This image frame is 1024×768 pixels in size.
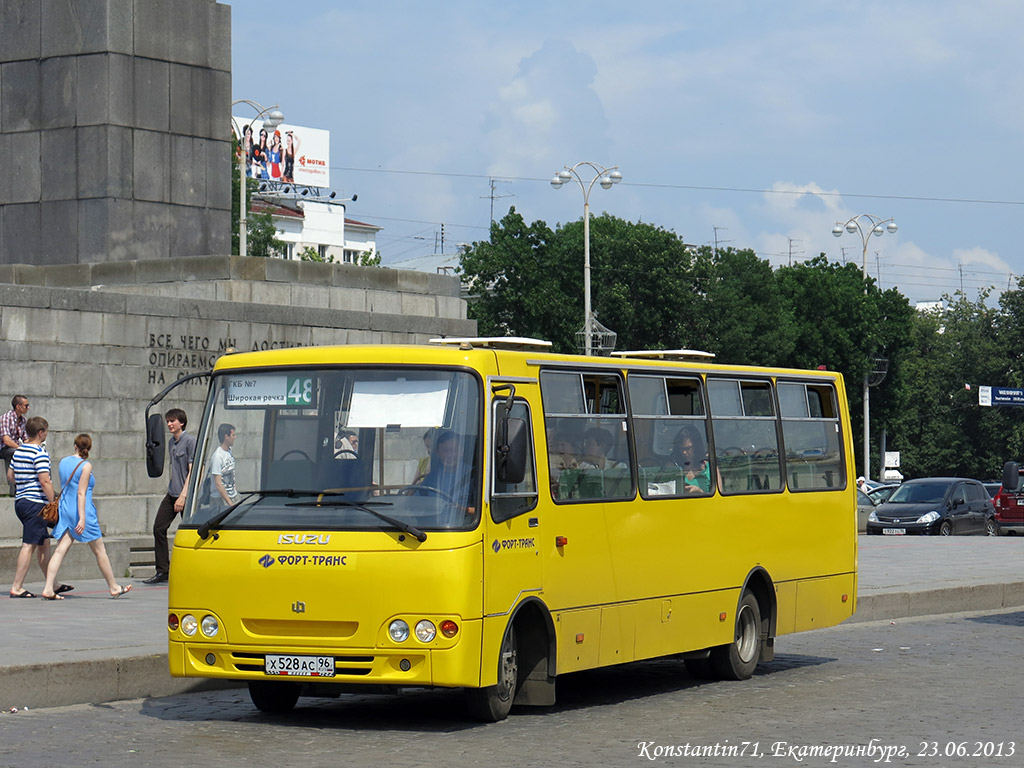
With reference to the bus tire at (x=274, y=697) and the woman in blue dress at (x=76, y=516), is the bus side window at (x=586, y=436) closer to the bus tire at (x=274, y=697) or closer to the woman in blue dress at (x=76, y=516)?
the bus tire at (x=274, y=697)

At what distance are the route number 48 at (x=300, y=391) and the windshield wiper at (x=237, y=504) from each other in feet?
1.89

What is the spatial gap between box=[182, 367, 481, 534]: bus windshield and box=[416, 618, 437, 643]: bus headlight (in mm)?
546

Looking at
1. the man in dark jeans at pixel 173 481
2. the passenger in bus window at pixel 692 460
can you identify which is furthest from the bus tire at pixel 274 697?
the man in dark jeans at pixel 173 481

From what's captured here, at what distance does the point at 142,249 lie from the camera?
2269 cm

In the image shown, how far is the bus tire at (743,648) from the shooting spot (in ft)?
42.4

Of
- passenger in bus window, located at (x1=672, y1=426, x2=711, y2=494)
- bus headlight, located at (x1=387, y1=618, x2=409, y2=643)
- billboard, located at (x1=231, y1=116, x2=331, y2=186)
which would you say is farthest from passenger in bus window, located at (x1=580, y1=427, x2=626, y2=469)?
billboard, located at (x1=231, y1=116, x2=331, y2=186)

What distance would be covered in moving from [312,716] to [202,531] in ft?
4.76

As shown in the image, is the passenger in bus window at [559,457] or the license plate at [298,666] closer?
the license plate at [298,666]

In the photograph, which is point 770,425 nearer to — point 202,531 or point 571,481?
point 571,481

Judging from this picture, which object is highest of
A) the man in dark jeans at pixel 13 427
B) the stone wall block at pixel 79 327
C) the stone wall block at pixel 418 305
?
the stone wall block at pixel 418 305

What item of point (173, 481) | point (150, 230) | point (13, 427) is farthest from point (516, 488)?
point (150, 230)

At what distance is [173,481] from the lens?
1738 centimetres

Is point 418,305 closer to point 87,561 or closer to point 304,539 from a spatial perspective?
point 87,561

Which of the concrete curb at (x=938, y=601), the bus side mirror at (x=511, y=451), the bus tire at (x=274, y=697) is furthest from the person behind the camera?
the concrete curb at (x=938, y=601)
